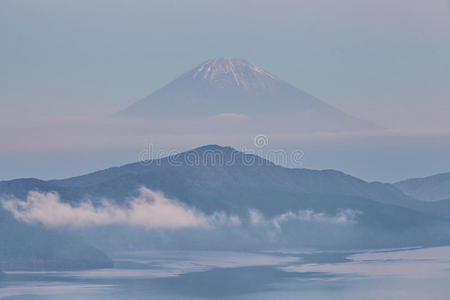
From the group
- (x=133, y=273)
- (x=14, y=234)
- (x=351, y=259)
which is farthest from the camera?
(x=351, y=259)

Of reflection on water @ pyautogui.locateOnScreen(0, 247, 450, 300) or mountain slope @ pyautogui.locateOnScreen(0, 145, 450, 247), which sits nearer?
reflection on water @ pyautogui.locateOnScreen(0, 247, 450, 300)

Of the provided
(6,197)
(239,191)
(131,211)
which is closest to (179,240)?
(131,211)

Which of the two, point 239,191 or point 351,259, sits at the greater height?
point 239,191

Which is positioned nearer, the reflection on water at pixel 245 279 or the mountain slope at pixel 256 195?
the reflection on water at pixel 245 279

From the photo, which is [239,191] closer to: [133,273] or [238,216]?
[238,216]

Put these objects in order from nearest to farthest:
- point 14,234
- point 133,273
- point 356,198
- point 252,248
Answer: point 133,273, point 14,234, point 252,248, point 356,198

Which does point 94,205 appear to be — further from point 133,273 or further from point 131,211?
point 133,273

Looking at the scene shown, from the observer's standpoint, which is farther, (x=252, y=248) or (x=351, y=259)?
(x=252, y=248)

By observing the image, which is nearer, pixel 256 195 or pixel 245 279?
pixel 245 279
